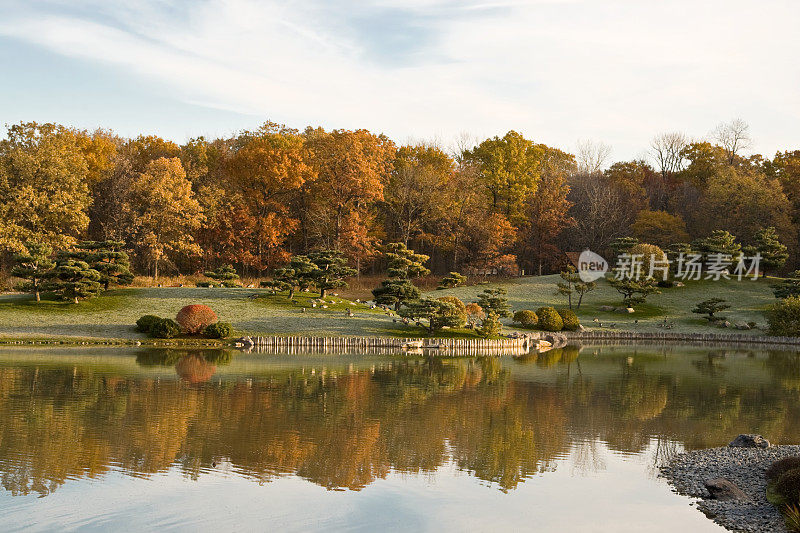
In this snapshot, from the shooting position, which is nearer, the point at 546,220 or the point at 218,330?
the point at 218,330

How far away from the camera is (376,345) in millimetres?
36625

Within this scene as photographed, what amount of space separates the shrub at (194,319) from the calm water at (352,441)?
22.6ft

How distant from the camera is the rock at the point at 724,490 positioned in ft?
40.1

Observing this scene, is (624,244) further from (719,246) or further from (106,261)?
(106,261)

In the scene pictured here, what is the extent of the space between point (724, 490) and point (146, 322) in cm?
3000

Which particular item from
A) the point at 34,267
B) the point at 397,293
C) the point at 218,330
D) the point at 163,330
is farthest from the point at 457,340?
the point at 34,267

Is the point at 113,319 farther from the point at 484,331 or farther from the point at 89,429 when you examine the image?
the point at 89,429

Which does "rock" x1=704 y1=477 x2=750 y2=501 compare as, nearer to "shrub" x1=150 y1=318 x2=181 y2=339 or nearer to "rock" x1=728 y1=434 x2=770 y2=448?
"rock" x1=728 y1=434 x2=770 y2=448

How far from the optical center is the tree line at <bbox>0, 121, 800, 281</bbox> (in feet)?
180

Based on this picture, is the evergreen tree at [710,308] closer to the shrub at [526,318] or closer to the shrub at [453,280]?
the shrub at [526,318]

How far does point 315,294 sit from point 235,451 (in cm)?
3321

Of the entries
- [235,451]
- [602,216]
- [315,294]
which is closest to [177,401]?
[235,451]

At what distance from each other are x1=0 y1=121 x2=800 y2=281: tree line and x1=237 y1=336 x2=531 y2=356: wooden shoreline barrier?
1974 centimetres

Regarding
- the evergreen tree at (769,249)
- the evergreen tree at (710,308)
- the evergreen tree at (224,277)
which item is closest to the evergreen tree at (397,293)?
the evergreen tree at (224,277)
